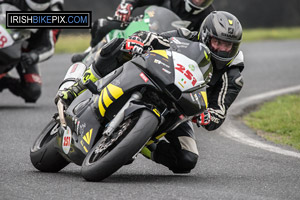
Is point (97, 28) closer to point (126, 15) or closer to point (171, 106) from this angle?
point (126, 15)

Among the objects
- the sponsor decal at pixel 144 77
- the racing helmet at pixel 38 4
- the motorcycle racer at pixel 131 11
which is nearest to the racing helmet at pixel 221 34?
the sponsor decal at pixel 144 77

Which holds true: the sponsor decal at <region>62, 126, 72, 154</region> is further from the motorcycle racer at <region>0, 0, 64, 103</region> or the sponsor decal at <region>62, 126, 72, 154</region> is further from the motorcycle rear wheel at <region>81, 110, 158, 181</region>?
the motorcycle racer at <region>0, 0, 64, 103</region>

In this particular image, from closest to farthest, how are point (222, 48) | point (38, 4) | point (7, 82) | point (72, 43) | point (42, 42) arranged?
point (222, 48)
point (38, 4)
point (7, 82)
point (42, 42)
point (72, 43)

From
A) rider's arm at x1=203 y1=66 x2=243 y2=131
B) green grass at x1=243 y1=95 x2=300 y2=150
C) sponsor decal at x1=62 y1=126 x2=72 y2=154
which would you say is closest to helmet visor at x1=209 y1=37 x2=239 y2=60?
rider's arm at x1=203 y1=66 x2=243 y2=131

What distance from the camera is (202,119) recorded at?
619cm

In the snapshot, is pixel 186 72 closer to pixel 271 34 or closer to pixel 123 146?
pixel 123 146

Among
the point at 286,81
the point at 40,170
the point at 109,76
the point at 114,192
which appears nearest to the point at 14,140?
the point at 40,170

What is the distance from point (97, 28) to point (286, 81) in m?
6.68

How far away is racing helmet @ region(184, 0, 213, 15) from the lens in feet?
29.9

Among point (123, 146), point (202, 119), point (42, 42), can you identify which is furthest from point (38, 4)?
point (123, 146)

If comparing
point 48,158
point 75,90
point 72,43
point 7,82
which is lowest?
point 72,43

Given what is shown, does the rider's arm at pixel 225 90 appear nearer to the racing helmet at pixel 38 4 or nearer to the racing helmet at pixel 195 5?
the racing helmet at pixel 195 5

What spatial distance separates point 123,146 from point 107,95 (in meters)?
0.56

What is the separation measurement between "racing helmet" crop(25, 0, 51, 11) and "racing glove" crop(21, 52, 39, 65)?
0.66 m
